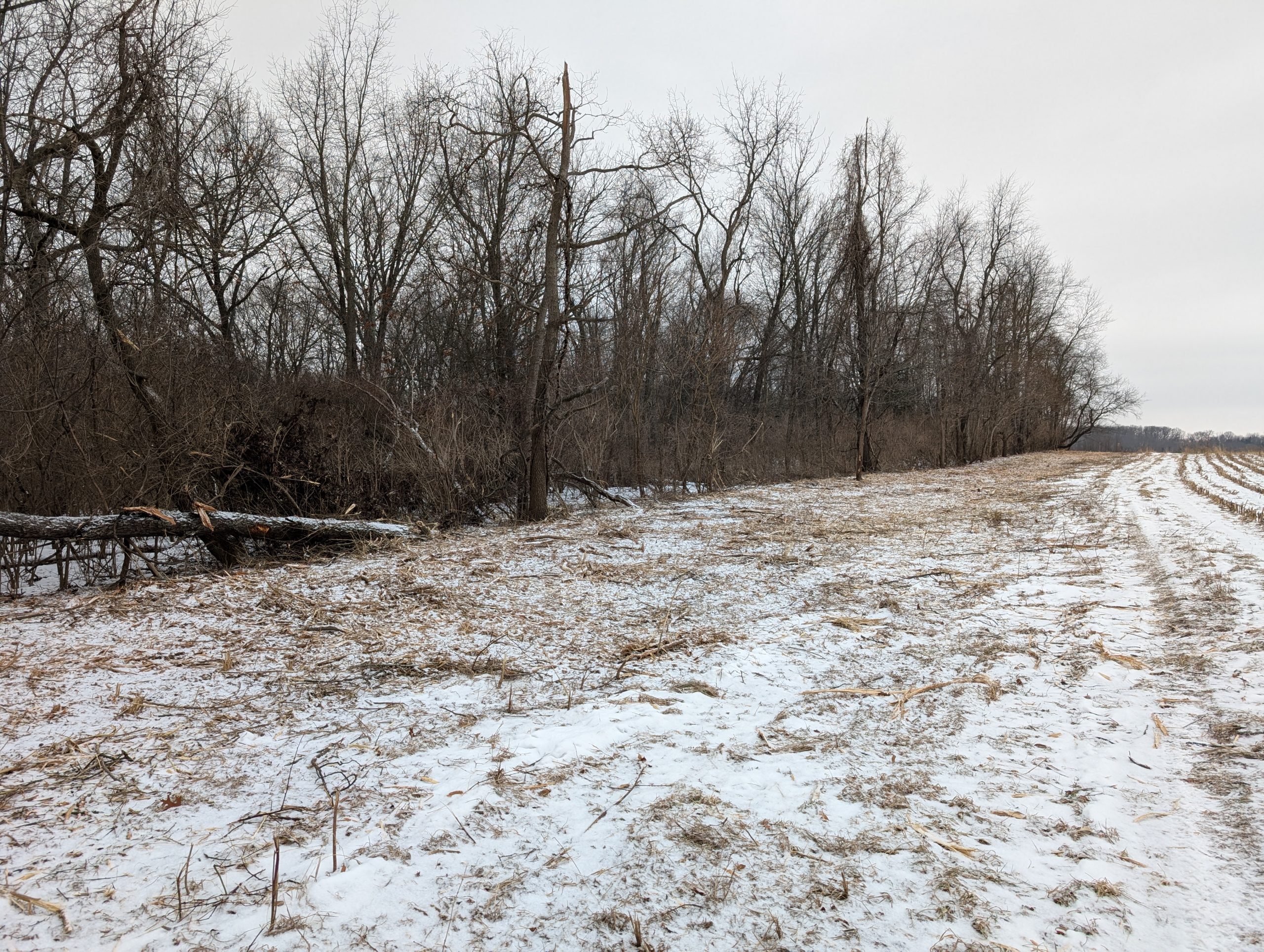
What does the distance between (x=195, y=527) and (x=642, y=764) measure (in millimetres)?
5422

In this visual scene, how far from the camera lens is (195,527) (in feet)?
20.1

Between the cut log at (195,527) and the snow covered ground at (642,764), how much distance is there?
54 centimetres

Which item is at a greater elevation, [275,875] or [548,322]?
[548,322]

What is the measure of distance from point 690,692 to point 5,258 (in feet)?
27.1

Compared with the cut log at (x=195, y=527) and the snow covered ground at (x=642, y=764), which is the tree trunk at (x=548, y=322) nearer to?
the cut log at (x=195, y=527)

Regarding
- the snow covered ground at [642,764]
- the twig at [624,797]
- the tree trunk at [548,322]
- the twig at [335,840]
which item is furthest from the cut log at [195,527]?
the twig at [624,797]

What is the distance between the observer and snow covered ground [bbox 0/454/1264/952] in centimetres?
191

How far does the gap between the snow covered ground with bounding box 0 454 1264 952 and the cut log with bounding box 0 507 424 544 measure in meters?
0.54

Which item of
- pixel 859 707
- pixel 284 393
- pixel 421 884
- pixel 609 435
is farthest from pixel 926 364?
pixel 421 884

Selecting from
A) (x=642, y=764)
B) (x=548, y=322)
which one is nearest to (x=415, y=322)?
(x=548, y=322)

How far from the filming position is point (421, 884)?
2.06 m

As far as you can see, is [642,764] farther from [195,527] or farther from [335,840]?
[195,527]

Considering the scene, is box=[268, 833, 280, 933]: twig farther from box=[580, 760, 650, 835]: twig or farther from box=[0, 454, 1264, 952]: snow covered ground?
box=[580, 760, 650, 835]: twig

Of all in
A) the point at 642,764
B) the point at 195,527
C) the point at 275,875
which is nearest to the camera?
the point at 275,875
